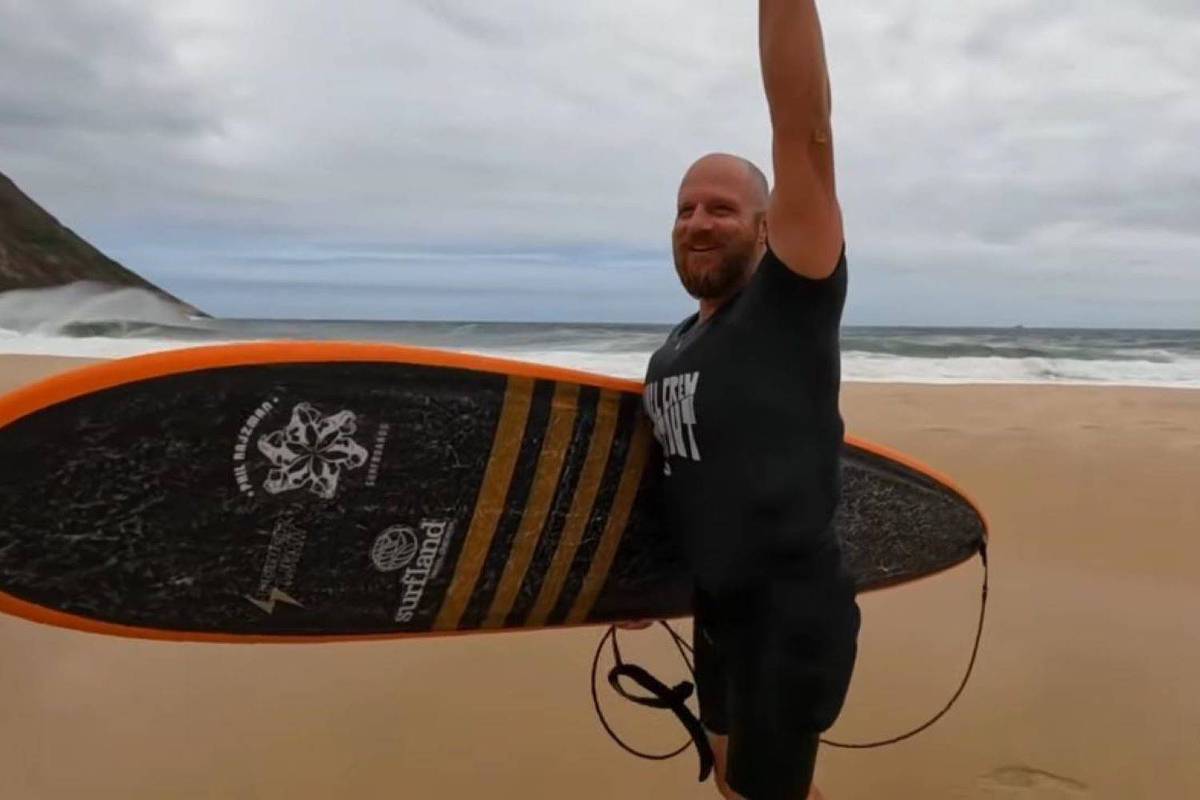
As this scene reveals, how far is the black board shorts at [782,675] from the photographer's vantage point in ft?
4.92

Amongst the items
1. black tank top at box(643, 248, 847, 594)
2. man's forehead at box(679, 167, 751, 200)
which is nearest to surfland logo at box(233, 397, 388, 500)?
black tank top at box(643, 248, 847, 594)

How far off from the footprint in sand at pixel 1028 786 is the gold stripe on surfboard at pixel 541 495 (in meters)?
1.20

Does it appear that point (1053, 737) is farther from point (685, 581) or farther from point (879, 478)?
point (685, 581)

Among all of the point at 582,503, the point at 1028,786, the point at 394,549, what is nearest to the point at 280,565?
the point at 394,549

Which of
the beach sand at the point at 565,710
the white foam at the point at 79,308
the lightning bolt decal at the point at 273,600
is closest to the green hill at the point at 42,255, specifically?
the white foam at the point at 79,308

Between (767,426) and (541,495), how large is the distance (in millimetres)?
649

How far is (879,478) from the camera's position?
2.34 metres

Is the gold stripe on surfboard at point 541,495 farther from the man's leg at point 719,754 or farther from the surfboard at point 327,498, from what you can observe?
the man's leg at point 719,754

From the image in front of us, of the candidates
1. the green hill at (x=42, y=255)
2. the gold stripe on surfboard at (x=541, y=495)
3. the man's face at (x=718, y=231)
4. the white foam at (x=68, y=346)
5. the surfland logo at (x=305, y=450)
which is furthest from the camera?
the green hill at (x=42, y=255)

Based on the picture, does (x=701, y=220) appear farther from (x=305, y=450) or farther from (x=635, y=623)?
(x=635, y=623)

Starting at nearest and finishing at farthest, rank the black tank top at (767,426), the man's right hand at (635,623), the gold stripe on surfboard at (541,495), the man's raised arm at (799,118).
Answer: the man's raised arm at (799,118) → the black tank top at (767,426) → the gold stripe on surfboard at (541,495) → the man's right hand at (635,623)

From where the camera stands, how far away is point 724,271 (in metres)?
1.57

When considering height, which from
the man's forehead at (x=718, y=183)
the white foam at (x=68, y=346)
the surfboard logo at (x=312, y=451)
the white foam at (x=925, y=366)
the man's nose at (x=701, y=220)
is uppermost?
the man's forehead at (x=718, y=183)

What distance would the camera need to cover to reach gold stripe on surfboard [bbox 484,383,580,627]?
191 centimetres
